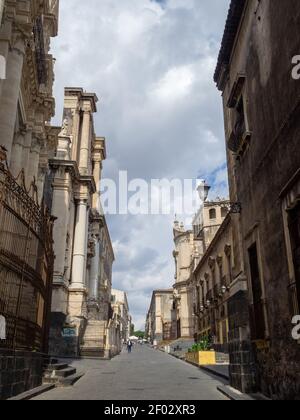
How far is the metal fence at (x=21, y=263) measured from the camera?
27.1 ft

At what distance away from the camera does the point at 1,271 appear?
8094 millimetres

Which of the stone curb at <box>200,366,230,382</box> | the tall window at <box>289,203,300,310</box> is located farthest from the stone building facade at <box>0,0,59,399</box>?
the stone curb at <box>200,366,230,382</box>

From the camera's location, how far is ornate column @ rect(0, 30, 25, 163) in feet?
45.6

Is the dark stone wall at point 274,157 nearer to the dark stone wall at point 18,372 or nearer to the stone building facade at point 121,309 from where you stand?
the dark stone wall at point 18,372

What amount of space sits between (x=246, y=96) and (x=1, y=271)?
7.01 meters

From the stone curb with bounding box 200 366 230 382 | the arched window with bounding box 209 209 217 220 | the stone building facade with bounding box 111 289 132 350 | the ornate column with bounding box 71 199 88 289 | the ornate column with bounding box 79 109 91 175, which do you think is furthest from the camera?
the stone building facade with bounding box 111 289 132 350

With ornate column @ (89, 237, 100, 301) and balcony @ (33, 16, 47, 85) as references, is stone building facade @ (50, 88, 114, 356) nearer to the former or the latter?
ornate column @ (89, 237, 100, 301)

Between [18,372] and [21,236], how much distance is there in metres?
2.81

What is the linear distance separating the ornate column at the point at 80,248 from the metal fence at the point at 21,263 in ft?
61.7

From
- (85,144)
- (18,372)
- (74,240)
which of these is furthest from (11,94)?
(85,144)

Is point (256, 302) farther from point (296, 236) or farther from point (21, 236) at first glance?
point (21, 236)

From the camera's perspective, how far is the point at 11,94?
14.6m
